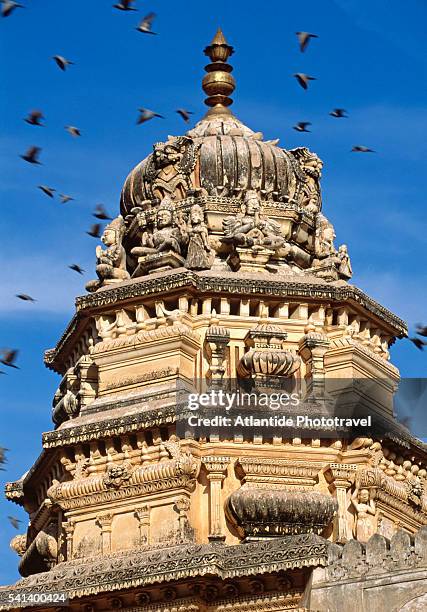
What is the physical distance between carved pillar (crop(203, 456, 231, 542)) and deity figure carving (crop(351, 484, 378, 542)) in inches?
111

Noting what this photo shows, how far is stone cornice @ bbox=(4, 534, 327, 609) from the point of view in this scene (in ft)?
115

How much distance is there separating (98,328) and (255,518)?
20.7ft

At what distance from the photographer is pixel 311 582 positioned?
34.7 m

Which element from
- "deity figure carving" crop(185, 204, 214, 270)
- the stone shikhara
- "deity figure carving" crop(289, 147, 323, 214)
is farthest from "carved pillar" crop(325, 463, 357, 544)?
"deity figure carving" crop(289, 147, 323, 214)

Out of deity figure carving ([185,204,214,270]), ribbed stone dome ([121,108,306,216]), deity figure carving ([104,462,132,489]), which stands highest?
ribbed stone dome ([121,108,306,216])

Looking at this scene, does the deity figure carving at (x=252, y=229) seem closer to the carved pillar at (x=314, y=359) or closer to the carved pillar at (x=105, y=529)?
the carved pillar at (x=314, y=359)

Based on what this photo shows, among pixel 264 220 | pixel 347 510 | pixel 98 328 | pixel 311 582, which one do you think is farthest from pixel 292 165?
pixel 311 582

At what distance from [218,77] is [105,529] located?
42.7 ft

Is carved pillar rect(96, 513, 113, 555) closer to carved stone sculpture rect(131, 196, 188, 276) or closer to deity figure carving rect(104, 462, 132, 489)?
deity figure carving rect(104, 462, 132, 489)

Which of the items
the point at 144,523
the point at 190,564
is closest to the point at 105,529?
the point at 144,523

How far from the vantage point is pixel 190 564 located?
35.7 metres

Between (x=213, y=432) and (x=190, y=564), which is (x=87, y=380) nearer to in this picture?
(x=213, y=432)

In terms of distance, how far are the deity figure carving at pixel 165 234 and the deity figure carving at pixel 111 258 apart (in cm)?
69

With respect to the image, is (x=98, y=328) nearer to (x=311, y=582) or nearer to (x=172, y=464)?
(x=172, y=464)
